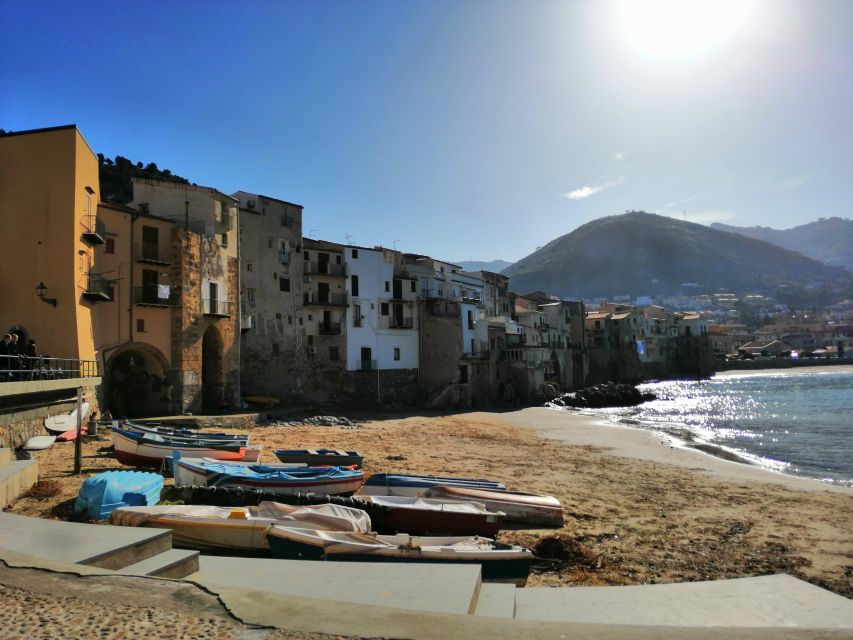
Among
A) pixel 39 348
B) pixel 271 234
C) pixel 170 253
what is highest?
pixel 271 234

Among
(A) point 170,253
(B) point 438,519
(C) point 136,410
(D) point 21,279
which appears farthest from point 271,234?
(B) point 438,519

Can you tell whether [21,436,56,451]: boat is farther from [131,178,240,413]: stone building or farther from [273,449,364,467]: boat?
→ [131,178,240,413]: stone building

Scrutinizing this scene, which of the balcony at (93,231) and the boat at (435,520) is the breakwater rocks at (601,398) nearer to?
the balcony at (93,231)

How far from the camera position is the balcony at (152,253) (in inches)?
1133

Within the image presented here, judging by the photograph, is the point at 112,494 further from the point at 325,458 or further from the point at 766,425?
the point at 766,425

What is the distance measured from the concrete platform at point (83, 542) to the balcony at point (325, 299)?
36.3 metres

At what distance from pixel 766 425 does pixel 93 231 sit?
1746 inches

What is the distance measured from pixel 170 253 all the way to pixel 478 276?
37100 mm

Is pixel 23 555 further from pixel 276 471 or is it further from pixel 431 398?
pixel 431 398

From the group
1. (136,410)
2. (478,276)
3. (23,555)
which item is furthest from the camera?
(478,276)

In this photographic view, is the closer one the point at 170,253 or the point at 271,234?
the point at 170,253

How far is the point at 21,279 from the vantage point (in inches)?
896

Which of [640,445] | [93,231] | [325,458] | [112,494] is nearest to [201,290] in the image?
[93,231]

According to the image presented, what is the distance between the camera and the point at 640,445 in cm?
3094
